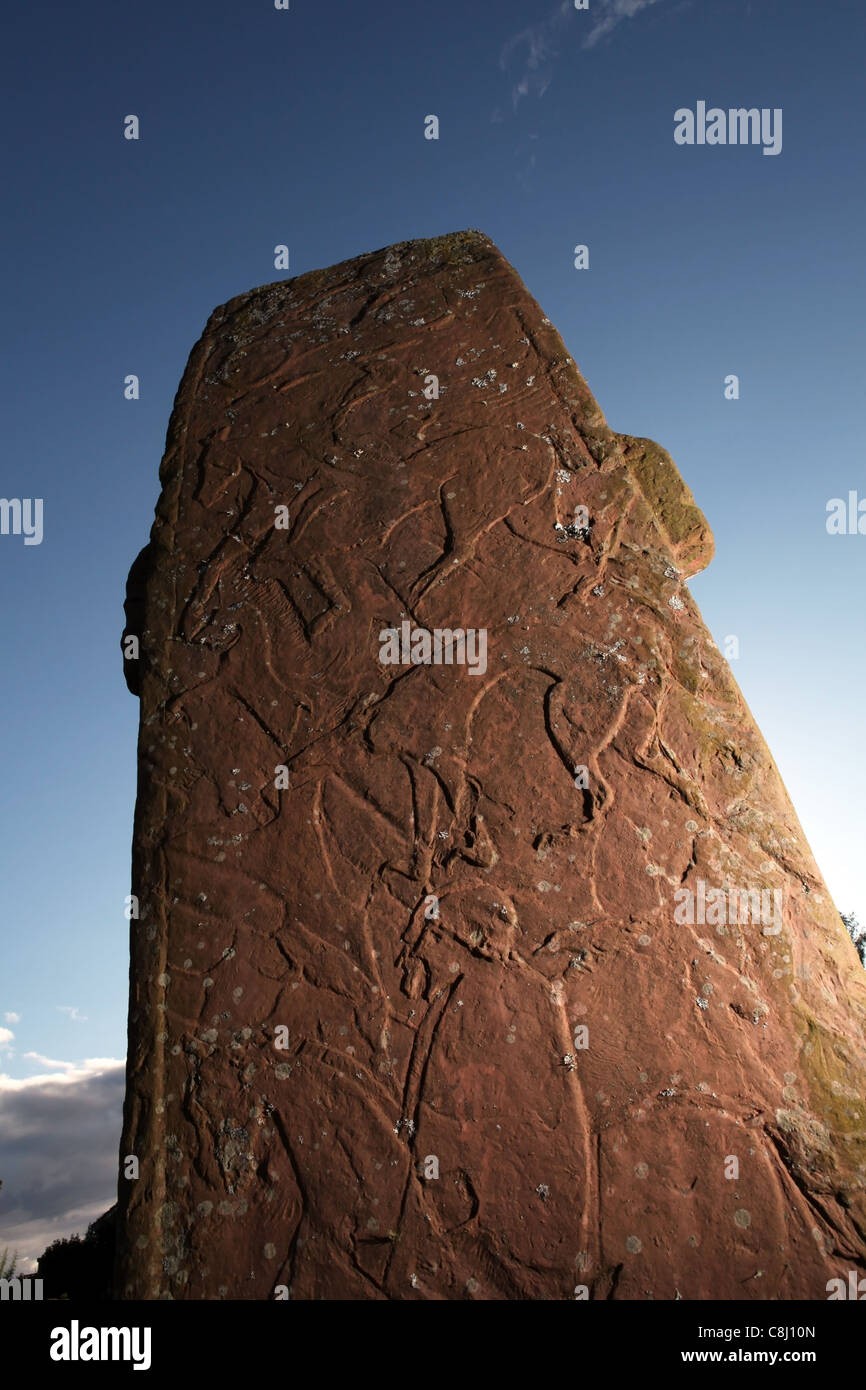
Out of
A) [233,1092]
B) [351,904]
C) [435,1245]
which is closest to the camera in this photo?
[435,1245]

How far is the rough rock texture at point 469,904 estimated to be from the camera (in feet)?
6.45

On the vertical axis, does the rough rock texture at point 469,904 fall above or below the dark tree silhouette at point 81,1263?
above

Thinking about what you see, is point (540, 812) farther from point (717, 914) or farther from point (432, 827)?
point (717, 914)

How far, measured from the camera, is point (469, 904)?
2271 millimetres

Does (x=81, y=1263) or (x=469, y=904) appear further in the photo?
(x=81, y=1263)

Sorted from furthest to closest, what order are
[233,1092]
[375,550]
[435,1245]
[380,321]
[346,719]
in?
[380,321]
[375,550]
[346,719]
[233,1092]
[435,1245]

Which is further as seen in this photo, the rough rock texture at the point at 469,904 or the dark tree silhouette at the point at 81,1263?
the dark tree silhouette at the point at 81,1263

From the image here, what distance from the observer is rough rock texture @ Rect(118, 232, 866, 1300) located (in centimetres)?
196

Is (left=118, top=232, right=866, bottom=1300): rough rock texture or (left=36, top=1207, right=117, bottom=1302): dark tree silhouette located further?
(left=36, top=1207, right=117, bottom=1302): dark tree silhouette

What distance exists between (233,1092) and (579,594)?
1666 millimetres

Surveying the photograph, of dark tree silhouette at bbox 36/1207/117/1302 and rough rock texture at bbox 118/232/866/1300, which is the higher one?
rough rock texture at bbox 118/232/866/1300

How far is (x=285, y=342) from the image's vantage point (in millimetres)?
3484

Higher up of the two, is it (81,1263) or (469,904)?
(469,904)

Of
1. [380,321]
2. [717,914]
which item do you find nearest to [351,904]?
[717,914]
